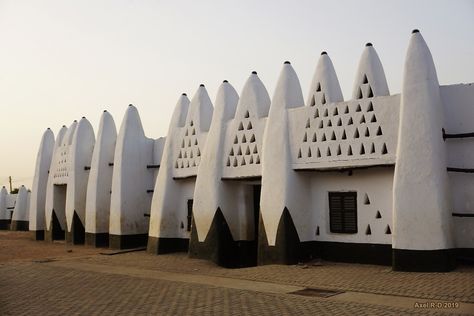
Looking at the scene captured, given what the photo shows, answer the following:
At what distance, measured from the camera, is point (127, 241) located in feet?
66.0

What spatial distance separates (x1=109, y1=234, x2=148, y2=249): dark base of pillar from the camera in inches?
784

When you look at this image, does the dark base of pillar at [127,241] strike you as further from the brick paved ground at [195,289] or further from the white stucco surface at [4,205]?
→ the white stucco surface at [4,205]

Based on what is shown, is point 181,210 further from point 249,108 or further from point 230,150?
point 249,108

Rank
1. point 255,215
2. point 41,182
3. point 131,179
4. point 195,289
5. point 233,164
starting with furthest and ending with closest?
point 41,182
point 131,179
point 255,215
point 233,164
point 195,289

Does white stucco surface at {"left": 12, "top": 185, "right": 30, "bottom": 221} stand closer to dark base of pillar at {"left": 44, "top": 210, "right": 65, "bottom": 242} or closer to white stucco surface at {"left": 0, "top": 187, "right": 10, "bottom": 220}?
white stucco surface at {"left": 0, "top": 187, "right": 10, "bottom": 220}

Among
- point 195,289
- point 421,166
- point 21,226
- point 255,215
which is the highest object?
point 421,166

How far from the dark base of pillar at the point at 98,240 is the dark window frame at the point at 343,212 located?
36.3ft

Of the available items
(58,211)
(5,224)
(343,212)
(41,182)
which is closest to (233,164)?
(343,212)

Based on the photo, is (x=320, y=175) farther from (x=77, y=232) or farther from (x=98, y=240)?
(x=77, y=232)

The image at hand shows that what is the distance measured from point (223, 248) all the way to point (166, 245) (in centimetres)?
330

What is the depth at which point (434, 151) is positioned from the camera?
11.7 m

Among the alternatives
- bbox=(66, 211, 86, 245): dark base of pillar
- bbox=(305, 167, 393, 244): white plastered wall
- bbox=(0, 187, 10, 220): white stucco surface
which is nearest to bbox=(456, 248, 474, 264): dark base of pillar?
bbox=(305, 167, 393, 244): white plastered wall

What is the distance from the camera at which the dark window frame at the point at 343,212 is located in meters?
13.8

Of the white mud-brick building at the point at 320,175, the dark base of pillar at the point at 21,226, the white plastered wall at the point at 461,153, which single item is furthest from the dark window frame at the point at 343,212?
the dark base of pillar at the point at 21,226
